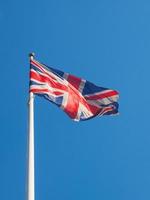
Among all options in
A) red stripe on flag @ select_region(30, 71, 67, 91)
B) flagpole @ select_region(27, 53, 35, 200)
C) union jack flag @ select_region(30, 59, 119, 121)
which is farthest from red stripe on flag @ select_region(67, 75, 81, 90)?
flagpole @ select_region(27, 53, 35, 200)

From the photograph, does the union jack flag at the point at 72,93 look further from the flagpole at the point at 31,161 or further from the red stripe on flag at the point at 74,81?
the flagpole at the point at 31,161

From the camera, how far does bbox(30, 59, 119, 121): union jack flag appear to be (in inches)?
794

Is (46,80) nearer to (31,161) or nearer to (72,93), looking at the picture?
(72,93)

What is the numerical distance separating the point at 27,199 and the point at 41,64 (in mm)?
6296

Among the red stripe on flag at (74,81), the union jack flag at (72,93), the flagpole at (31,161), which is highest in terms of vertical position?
the red stripe on flag at (74,81)

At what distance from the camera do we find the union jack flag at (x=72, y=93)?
2017cm

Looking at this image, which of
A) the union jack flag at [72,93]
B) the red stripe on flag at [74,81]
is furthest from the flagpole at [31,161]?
the red stripe on flag at [74,81]

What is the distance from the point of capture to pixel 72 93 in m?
21.1

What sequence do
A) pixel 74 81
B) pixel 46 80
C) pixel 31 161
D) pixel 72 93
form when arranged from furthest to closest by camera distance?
pixel 74 81 < pixel 72 93 < pixel 46 80 < pixel 31 161

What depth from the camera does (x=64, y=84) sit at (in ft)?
69.4

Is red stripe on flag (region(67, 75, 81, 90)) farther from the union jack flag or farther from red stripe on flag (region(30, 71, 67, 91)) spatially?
red stripe on flag (region(30, 71, 67, 91))

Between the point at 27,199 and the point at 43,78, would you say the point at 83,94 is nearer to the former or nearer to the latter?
the point at 43,78

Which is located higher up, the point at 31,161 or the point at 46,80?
the point at 46,80

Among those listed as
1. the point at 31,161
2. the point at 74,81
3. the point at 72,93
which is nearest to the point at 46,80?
the point at 72,93
